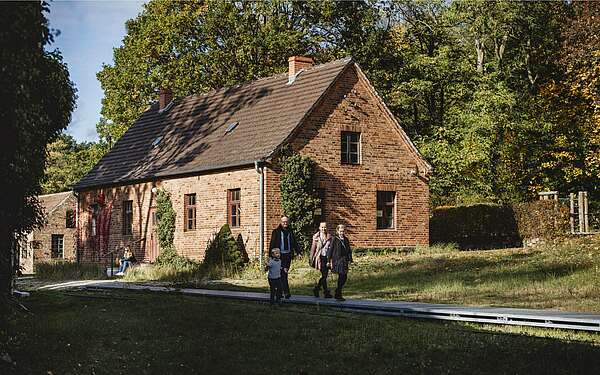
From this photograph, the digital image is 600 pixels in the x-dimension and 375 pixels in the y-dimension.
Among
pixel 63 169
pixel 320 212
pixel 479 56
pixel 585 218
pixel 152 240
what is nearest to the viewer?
pixel 320 212

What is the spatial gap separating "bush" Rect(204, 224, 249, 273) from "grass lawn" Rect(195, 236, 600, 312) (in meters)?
0.76

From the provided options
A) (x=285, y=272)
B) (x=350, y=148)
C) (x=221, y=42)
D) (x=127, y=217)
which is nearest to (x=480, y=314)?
(x=285, y=272)

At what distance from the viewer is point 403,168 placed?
34.8m

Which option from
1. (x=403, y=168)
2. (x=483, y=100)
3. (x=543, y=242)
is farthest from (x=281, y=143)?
(x=483, y=100)

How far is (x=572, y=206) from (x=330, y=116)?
11.5 m

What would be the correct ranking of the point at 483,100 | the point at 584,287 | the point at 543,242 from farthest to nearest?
the point at 483,100
the point at 543,242
the point at 584,287

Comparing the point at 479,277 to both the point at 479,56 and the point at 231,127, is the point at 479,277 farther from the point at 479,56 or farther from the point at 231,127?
the point at 479,56

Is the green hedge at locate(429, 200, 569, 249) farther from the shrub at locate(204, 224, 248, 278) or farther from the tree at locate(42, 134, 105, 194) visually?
the tree at locate(42, 134, 105, 194)

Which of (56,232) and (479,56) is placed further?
(56,232)

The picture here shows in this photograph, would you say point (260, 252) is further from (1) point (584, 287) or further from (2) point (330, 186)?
(1) point (584, 287)

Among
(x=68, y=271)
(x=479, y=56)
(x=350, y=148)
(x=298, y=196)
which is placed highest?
(x=479, y=56)

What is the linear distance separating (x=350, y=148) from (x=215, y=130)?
6132 millimetres

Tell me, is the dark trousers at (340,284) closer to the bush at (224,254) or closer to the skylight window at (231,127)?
the bush at (224,254)

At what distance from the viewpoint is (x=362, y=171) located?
110 feet
